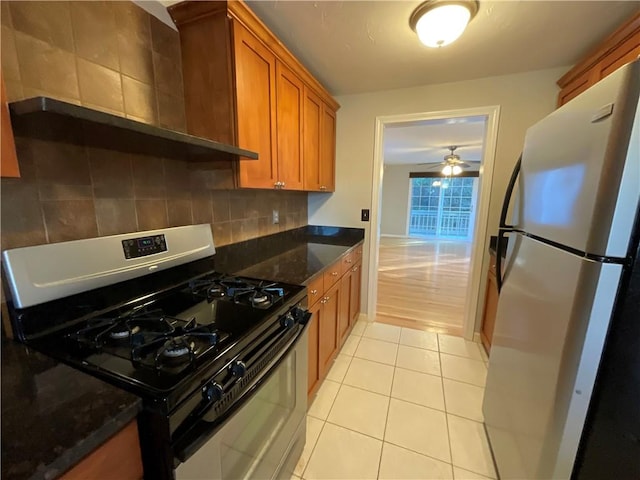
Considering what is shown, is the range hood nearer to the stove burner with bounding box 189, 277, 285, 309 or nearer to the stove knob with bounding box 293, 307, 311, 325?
the stove burner with bounding box 189, 277, 285, 309

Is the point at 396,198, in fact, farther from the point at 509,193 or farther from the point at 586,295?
the point at 586,295

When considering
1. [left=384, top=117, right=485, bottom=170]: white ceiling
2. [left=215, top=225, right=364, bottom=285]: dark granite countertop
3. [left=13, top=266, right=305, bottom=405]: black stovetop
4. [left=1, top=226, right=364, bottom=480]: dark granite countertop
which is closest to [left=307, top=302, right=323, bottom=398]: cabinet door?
[left=215, top=225, right=364, bottom=285]: dark granite countertop

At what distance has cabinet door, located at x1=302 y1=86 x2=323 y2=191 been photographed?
201 centimetres

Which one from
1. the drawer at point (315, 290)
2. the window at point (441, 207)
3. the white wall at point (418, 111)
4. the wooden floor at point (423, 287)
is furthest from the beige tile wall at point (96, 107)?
the window at point (441, 207)

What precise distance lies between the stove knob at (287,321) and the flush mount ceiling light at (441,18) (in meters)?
1.56

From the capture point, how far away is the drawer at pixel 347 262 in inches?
80.2

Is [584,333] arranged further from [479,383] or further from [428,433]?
[479,383]

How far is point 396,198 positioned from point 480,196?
6.20 metres

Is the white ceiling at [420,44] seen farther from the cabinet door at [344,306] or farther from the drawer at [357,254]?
the cabinet door at [344,306]

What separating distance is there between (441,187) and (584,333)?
8107 millimetres

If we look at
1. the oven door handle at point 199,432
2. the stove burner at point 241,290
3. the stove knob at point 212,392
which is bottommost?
the oven door handle at point 199,432

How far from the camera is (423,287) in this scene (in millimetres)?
3906

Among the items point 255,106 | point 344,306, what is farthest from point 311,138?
point 344,306

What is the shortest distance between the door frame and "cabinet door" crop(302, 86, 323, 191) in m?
0.61
